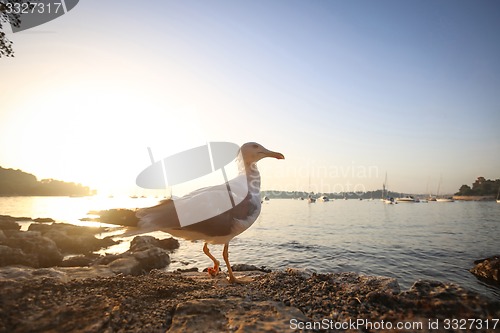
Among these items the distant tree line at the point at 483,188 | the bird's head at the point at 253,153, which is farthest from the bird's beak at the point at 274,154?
the distant tree line at the point at 483,188

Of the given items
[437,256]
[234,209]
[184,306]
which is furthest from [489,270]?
[184,306]

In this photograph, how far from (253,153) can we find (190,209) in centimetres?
215

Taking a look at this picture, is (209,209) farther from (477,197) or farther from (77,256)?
(477,197)

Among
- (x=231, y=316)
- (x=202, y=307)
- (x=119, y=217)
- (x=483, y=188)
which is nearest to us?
(x=231, y=316)

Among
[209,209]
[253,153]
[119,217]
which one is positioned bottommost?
[119,217]

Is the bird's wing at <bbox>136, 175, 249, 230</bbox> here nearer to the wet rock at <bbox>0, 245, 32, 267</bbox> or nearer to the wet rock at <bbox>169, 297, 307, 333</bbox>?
the wet rock at <bbox>169, 297, 307, 333</bbox>

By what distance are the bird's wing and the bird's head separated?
123 cm

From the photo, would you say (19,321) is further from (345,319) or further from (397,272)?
(397,272)

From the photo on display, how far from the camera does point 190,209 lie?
4.29 meters

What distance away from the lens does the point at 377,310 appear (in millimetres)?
2955

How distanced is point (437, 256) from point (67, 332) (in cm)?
2083

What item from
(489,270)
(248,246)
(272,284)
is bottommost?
(248,246)

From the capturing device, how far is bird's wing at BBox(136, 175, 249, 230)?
4.14 meters

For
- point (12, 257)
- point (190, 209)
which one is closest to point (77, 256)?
point (12, 257)
